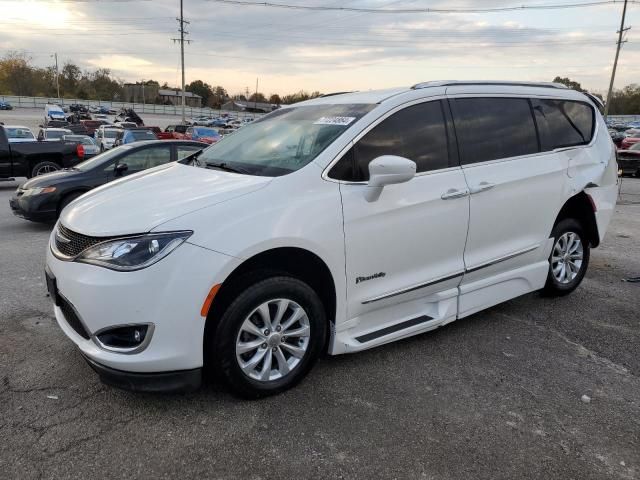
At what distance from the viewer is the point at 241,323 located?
2.83m

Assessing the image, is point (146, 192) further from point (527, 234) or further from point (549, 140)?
point (549, 140)

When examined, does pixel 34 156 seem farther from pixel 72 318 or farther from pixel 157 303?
pixel 157 303

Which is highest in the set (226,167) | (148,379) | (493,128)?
(493,128)

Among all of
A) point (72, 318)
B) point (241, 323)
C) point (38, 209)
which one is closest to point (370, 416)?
point (241, 323)

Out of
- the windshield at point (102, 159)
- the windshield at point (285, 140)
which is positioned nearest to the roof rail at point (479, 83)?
the windshield at point (285, 140)

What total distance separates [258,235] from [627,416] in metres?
2.41

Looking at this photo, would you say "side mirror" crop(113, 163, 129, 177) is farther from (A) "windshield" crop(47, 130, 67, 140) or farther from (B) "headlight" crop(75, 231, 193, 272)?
(A) "windshield" crop(47, 130, 67, 140)

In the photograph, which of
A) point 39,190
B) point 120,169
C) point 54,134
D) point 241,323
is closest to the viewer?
point 241,323

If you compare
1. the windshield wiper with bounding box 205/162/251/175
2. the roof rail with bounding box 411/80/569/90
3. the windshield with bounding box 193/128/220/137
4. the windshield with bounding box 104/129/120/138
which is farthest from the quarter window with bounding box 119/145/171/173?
the windshield with bounding box 104/129/120/138

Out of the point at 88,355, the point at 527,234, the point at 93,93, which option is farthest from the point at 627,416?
the point at 93,93

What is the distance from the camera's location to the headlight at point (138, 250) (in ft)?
8.51

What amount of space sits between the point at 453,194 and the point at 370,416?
5.33 feet

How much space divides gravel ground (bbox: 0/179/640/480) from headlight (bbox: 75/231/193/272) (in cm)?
91

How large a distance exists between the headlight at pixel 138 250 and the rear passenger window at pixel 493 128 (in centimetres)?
223
